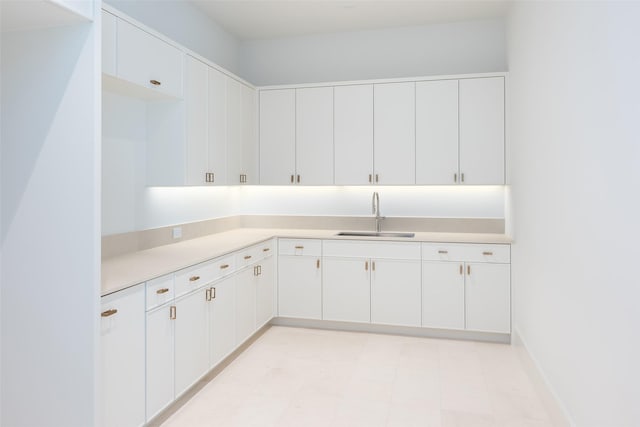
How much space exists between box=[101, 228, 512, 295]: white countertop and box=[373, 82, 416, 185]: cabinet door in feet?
2.00

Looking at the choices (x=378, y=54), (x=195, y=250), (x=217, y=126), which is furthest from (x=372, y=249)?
(x=378, y=54)

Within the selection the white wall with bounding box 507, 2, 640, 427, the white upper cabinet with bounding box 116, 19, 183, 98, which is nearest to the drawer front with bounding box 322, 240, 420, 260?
the white wall with bounding box 507, 2, 640, 427

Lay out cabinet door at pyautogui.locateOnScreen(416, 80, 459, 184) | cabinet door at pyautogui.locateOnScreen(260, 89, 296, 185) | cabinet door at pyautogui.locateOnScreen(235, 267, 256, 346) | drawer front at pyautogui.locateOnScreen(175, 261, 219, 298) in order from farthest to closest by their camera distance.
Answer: cabinet door at pyautogui.locateOnScreen(260, 89, 296, 185), cabinet door at pyautogui.locateOnScreen(416, 80, 459, 184), cabinet door at pyautogui.locateOnScreen(235, 267, 256, 346), drawer front at pyautogui.locateOnScreen(175, 261, 219, 298)

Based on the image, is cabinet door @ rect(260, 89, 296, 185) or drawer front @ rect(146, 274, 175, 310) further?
cabinet door @ rect(260, 89, 296, 185)

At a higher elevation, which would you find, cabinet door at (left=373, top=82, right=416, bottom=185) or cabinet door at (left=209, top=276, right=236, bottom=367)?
cabinet door at (left=373, top=82, right=416, bottom=185)

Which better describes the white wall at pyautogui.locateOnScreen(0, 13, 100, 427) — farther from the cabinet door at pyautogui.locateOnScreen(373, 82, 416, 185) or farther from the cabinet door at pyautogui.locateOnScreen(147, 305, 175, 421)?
the cabinet door at pyautogui.locateOnScreen(373, 82, 416, 185)

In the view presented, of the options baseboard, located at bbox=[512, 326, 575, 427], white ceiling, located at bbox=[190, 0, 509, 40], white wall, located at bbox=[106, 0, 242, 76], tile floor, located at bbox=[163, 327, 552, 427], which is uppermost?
white ceiling, located at bbox=[190, 0, 509, 40]

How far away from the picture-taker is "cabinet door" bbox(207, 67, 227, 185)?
3490 millimetres

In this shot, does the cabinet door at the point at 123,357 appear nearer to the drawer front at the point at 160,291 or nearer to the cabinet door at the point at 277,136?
the drawer front at the point at 160,291

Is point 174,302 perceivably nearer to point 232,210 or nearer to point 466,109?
point 232,210

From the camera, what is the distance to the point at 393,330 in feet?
13.1

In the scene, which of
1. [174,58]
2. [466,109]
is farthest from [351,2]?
[174,58]

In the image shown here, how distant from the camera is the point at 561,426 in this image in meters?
2.36

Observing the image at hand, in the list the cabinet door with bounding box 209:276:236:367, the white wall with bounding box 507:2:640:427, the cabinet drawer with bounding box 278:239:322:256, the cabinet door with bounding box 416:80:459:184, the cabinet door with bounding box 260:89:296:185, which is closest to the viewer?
the white wall with bounding box 507:2:640:427
